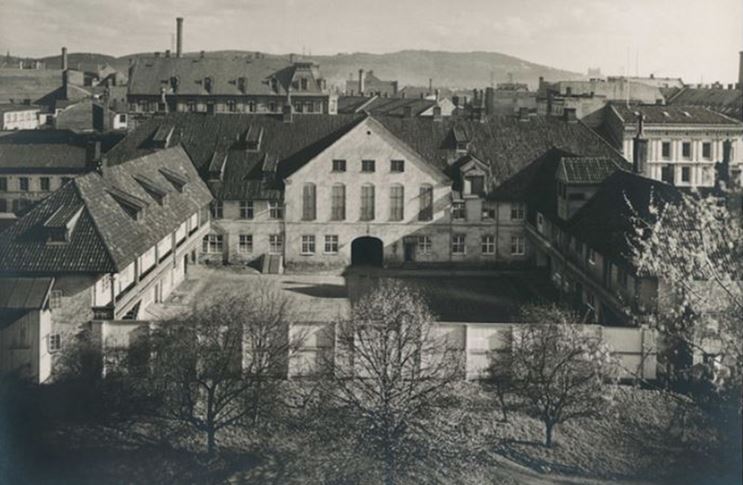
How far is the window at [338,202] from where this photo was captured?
195 feet

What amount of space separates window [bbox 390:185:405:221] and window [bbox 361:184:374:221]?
53.7 inches

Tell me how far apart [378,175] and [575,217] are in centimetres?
1472

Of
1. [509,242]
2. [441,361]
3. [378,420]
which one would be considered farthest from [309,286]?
[378,420]

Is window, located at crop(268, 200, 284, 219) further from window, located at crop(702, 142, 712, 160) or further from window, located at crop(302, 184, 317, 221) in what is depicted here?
window, located at crop(702, 142, 712, 160)

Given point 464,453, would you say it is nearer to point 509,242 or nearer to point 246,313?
point 246,313

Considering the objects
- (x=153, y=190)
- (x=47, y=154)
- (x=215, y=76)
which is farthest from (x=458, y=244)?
(x=215, y=76)

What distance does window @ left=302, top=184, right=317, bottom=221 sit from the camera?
2339 inches

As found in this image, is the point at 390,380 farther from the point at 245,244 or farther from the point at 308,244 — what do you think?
the point at 245,244

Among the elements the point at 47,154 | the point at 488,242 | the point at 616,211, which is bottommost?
the point at 488,242

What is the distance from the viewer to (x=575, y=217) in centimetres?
5016

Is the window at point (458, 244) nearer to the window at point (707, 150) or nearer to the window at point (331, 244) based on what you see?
the window at point (331, 244)

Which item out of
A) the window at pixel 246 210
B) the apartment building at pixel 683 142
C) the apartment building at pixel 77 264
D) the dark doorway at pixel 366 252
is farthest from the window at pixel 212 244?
the apartment building at pixel 683 142

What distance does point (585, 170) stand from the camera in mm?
52188

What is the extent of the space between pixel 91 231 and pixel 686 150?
62.9m
